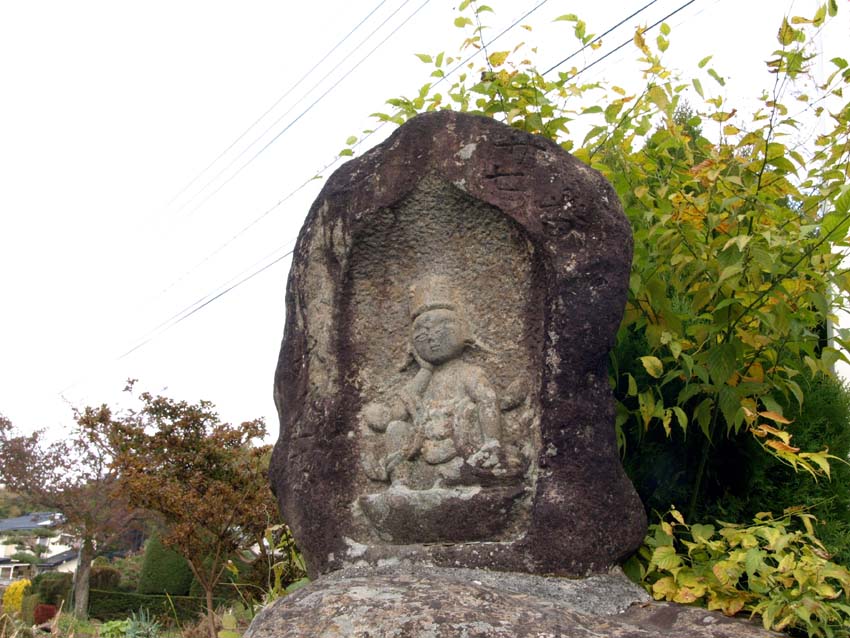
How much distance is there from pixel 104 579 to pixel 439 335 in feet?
63.5

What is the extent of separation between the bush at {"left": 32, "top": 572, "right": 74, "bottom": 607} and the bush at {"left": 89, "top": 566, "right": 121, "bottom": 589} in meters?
1.29

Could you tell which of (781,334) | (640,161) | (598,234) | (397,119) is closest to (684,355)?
(781,334)

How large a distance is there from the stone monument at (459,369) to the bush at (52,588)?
666 inches

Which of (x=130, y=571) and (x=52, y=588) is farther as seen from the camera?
(x=130, y=571)

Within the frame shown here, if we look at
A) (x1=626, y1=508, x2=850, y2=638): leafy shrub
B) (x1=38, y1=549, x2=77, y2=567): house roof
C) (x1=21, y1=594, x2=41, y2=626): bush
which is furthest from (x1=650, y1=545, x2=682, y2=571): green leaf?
(x1=38, y1=549, x2=77, y2=567): house roof

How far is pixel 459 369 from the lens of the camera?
4.25 metres

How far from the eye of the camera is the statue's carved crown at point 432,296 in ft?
14.1

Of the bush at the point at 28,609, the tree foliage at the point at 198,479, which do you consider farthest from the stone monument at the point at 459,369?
the bush at the point at 28,609

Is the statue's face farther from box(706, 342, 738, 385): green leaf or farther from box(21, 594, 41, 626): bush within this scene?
box(21, 594, 41, 626): bush

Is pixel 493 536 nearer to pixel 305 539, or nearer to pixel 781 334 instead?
pixel 305 539

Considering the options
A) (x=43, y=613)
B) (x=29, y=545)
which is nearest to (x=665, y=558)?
(x=43, y=613)

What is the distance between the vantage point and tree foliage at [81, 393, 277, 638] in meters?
8.39

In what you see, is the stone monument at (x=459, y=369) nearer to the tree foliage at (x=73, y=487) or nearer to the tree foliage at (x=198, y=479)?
the tree foliage at (x=198, y=479)

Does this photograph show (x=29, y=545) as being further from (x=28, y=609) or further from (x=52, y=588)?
(x=28, y=609)
